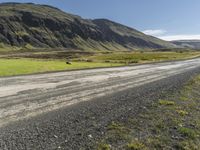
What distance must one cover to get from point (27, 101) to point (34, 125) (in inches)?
162

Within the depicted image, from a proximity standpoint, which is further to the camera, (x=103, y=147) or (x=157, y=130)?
(x=157, y=130)

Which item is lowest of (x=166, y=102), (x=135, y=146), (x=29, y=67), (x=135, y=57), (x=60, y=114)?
(x=135, y=57)

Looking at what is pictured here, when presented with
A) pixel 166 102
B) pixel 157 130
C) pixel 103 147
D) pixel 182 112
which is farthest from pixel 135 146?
pixel 166 102

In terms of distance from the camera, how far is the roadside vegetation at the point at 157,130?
7685 millimetres

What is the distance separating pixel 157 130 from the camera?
29.6 feet

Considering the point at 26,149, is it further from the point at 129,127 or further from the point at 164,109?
the point at 164,109

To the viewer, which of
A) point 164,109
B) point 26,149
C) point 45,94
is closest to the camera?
point 26,149

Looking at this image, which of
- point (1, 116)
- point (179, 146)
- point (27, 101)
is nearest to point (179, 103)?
point (179, 146)

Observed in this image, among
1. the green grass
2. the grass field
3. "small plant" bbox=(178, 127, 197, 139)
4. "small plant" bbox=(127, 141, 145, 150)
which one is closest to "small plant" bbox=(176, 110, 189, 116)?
"small plant" bbox=(178, 127, 197, 139)

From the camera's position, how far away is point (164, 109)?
12.2 m

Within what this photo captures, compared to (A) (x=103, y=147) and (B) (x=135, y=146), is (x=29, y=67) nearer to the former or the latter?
(A) (x=103, y=147)

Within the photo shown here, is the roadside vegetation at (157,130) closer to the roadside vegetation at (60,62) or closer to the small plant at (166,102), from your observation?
the small plant at (166,102)

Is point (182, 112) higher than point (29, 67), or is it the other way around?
point (182, 112)

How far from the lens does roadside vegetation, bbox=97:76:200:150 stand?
25.2ft
